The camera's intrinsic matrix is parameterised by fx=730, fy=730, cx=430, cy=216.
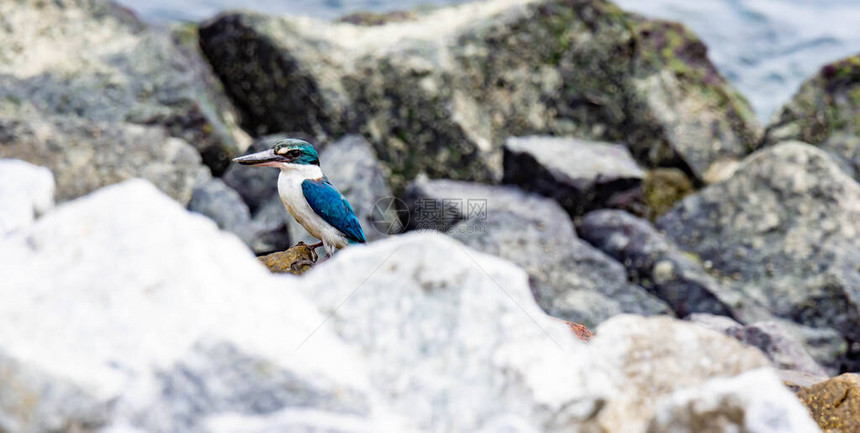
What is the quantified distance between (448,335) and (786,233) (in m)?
8.13

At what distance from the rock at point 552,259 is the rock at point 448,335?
5.14 meters

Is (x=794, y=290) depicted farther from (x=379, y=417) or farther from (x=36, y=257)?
(x=36, y=257)

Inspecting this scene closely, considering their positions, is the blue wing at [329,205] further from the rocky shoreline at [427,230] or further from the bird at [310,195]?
the rocky shoreline at [427,230]

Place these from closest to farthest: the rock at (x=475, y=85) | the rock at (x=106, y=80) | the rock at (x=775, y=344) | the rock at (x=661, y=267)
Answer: the rock at (x=775, y=344), the rock at (x=661, y=267), the rock at (x=106, y=80), the rock at (x=475, y=85)

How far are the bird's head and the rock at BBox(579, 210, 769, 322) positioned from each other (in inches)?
204

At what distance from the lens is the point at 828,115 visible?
1208cm

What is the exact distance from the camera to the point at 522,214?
937cm

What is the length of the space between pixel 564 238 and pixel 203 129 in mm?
5222

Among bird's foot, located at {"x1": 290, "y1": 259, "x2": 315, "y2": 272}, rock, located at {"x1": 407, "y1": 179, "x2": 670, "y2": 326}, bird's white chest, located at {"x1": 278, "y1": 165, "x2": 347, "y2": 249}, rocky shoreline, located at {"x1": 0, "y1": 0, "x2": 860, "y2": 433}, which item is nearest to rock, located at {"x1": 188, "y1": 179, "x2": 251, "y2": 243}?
rocky shoreline, located at {"x1": 0, "y1": 0, "x2": 860, "y2": 433}

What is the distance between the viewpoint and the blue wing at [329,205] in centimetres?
533

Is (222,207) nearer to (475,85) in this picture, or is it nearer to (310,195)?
(310,195)

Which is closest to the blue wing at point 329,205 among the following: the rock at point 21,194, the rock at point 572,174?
the rock at point 21,194

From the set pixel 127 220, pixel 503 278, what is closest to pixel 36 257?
pixel 127 220

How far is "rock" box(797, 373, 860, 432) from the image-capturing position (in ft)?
13.7
